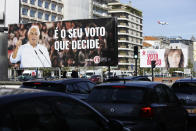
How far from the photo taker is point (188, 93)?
11.1m

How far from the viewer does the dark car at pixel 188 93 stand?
35.5 feet

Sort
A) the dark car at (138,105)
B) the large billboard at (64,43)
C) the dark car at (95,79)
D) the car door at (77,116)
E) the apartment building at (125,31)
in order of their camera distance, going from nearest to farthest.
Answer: the car door at (77,116), the dark car at (138,105), the large billboard at (64,43), the dark car at (95,79), the apartment building at (125,31)

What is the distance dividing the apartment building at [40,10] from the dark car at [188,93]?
74.2m

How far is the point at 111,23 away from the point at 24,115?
134 ft

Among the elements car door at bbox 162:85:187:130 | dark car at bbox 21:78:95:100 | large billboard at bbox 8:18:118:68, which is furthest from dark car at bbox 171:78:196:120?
large billboard at bbox 8:18:118:68

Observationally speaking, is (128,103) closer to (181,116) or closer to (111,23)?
(181,116)

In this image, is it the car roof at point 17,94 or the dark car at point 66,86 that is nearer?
the car roof at point 17,94

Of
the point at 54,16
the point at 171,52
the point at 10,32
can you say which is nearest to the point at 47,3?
the point at 54,16

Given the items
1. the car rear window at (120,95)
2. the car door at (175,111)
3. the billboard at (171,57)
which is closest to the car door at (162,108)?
the car door at (175,111)

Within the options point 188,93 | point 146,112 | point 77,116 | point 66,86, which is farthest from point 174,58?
point 77,116

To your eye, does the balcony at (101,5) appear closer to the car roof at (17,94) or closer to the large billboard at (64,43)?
the large billboard at (64,43)

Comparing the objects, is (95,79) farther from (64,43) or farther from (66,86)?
(66,86)

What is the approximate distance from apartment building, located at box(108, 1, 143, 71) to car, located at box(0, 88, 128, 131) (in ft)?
355

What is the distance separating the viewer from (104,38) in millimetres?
44188
